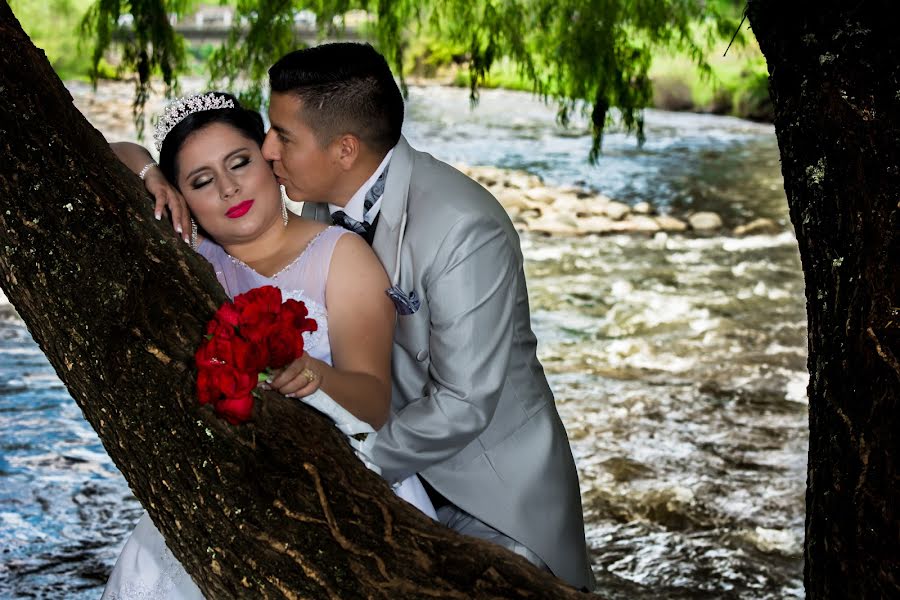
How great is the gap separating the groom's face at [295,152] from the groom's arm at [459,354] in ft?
1.02

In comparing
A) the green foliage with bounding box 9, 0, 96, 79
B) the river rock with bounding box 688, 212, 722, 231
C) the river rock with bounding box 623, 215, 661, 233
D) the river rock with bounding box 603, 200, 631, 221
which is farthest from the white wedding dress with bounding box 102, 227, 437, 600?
the green foliage with bounding box 9, 0, 96, 79

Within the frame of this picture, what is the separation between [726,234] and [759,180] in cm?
309

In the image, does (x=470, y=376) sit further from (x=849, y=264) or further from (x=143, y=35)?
(x=143, y=35)

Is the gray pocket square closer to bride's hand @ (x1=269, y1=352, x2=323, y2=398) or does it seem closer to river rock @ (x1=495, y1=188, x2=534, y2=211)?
bride's hand @ (x1=269, y1=352, x2=323, y2=398)

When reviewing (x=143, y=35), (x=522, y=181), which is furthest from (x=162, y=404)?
(x=522, y=181)

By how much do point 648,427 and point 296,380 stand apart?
4164 mm

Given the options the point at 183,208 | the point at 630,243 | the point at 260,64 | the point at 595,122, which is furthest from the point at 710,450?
the point at 630,243

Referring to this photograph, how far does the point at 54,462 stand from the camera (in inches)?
209

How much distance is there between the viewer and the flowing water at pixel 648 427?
4387mm

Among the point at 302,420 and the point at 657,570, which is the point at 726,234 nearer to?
the point at 657,570

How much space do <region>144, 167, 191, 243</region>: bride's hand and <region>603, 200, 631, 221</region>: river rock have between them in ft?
32.1

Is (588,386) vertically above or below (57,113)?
below

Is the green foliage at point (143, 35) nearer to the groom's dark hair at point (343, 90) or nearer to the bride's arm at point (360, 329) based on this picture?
the groom's dark hair at point (343, 90)

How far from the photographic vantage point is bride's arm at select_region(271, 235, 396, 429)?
2.23 meters
